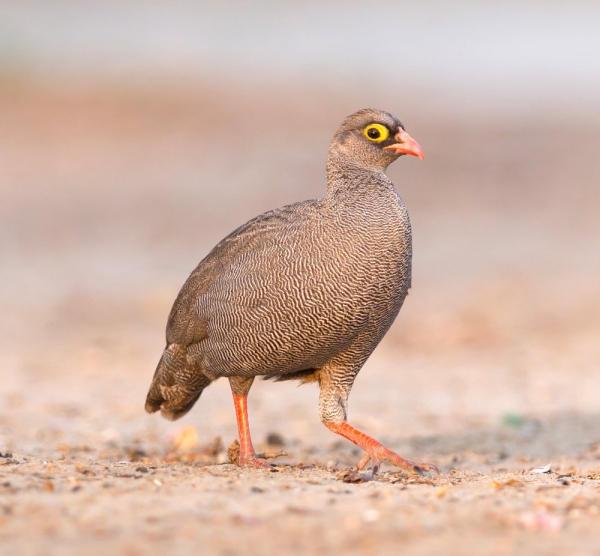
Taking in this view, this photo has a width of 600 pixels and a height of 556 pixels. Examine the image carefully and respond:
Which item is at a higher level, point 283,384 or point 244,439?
point 283,384

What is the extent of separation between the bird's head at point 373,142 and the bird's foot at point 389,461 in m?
1.97

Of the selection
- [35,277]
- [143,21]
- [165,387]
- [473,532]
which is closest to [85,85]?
[35,277]

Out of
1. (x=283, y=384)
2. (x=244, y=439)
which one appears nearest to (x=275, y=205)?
(x=283, y=384)

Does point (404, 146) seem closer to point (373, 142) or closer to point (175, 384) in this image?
point (373, 142)

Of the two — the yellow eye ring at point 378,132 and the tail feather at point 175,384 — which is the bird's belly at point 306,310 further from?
the yellow eye ring at point 378,132

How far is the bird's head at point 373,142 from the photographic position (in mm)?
7812

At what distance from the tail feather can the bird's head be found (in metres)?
1.91

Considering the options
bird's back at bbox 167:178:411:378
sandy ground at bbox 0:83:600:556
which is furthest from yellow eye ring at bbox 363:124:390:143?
sandy ground at bbox 0:83:600:556

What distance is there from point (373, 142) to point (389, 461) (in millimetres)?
2219

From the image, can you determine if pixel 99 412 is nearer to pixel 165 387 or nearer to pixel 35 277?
pixel 165 387

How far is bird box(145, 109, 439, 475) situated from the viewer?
7.12 meters

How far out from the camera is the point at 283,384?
1363 cm

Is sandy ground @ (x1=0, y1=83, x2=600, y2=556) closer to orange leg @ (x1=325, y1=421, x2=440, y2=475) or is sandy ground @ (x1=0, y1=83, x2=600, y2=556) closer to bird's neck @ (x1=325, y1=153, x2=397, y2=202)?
orange leg @ (x1=325, y1=421, x2=440, y2=475)

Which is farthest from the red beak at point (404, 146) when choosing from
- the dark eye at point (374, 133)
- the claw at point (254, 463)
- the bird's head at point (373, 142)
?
the claw at point (254, 463)
